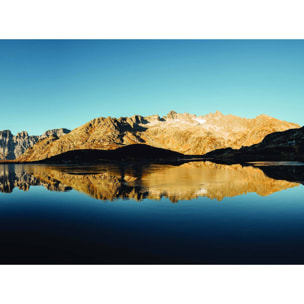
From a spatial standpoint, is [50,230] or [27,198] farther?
[27,198]

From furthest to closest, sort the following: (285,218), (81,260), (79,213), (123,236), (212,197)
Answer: (212,197) → (79,213) → (285,218) → (123,236) → (81,260)

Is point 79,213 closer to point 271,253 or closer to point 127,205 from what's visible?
point 127,205

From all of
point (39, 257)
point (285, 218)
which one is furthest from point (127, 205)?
point (285, 218)

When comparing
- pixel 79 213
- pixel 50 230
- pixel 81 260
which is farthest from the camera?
pixel 79 213

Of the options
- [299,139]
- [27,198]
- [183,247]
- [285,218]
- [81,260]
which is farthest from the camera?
[299,139]

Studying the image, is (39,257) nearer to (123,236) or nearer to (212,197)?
(123,236)

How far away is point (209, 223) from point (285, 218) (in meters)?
6.76

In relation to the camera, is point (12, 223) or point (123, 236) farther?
point (12, 223)

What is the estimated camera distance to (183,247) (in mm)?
13242

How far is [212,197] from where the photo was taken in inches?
1079

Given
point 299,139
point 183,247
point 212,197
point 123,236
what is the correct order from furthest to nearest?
point 299,139
point 212,197
point 123,236
point 183,247

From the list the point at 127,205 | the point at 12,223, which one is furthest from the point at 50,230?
the point at 127,205

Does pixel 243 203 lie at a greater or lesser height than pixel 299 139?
lesser

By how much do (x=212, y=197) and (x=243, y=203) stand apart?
3807 millimetres
